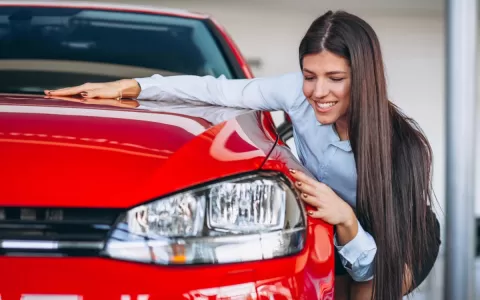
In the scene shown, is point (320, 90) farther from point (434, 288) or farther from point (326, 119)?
Answer: point (434, 288)

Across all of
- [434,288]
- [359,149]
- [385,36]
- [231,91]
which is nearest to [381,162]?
[359,149]

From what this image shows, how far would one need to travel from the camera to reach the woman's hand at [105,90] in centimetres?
260

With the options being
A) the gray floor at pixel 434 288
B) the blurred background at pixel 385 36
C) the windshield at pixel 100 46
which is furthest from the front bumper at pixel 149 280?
the blurred background at pixel 385 36

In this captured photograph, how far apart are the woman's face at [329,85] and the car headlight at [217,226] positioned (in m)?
0.51

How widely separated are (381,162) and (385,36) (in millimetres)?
13186

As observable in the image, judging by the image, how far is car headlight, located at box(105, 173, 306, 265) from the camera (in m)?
1.91

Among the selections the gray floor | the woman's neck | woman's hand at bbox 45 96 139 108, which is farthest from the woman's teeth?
the gray floor

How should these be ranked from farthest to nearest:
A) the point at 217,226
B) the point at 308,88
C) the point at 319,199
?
the point at 308,88
the point at 319,199
the point at 217,226

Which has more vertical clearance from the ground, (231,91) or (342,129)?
(231,91)

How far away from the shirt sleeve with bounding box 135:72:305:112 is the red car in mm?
454

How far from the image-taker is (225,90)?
2.76 metres

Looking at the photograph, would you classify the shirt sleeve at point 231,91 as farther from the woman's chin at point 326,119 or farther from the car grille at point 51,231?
the car grille at point 51,231

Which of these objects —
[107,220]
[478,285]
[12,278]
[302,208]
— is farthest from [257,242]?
[478,285]

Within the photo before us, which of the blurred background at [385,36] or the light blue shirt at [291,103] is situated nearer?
the light blue shirt at [291,103]
